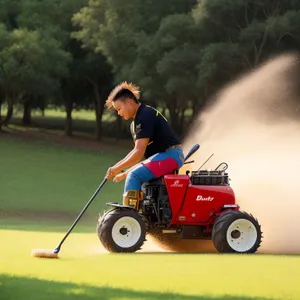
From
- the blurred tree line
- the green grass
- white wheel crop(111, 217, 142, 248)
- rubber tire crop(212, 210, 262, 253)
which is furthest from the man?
the blurred tree line

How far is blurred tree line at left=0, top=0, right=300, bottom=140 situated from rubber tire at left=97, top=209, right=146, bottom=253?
27426 millimetres

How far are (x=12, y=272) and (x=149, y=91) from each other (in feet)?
110

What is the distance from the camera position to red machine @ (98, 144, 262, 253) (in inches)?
432

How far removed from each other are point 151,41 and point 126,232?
102 ft

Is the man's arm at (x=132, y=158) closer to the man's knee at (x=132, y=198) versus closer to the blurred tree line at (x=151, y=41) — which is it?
the man's knee at (x=132, y=198)

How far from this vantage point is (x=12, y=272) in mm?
8516

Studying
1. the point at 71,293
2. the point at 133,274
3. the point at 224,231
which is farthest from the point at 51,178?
the point at 71,293

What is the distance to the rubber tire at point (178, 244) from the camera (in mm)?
11883

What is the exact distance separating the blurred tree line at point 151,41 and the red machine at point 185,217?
2682 cm

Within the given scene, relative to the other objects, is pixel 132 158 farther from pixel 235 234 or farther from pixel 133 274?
pixel 133 274

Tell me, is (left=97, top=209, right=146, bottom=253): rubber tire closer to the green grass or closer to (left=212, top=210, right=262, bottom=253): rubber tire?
(left=212, top=210, right=262, bottom=253): rubber tire

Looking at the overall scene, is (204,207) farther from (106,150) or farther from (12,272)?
(106,150)

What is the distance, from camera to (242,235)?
11.2 m

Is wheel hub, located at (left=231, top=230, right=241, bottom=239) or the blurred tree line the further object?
the blurred tree line
